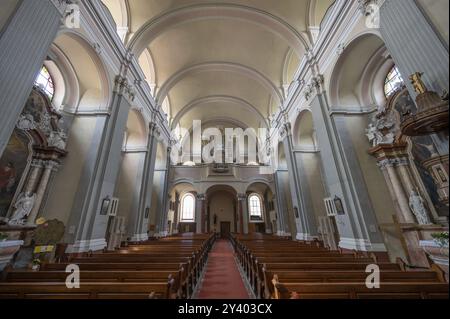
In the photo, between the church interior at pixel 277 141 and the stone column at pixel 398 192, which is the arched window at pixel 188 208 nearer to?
the church interior at pixel 277 141

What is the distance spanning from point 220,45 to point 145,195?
861 centimetres

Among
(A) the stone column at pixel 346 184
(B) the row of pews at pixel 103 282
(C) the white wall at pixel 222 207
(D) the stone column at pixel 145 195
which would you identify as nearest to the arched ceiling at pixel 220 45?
(D) the stone column at pixel 145 195

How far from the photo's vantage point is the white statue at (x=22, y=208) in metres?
4.27

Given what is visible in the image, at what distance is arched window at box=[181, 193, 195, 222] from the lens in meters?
19.1

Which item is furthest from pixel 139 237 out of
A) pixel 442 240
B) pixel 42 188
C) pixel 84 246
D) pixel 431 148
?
pixel 431 148

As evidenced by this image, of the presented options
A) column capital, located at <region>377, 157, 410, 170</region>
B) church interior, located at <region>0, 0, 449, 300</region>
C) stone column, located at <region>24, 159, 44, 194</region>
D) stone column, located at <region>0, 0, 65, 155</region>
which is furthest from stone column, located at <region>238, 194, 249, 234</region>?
stone column, located at <region>0, 0, 65, 155</region>

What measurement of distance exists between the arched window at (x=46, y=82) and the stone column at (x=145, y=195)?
4071mm

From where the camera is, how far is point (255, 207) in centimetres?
1934

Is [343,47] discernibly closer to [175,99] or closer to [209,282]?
[209,282]

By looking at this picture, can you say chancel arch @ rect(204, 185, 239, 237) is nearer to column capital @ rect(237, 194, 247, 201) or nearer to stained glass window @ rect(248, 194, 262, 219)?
stained glass window @ rect(248, 194, 262, 219)

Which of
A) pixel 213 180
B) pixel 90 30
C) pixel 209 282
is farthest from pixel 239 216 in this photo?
pixel 90 30

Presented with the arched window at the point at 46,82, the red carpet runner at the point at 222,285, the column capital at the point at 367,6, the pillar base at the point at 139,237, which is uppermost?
the column capital at the point at 367,6

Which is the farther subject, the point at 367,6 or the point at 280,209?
the point at 280,209

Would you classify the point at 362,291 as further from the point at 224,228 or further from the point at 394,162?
the point at 224,228
